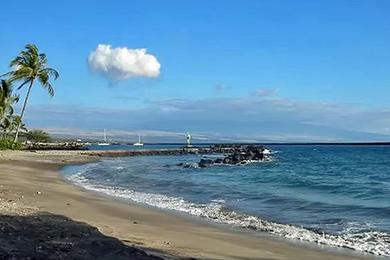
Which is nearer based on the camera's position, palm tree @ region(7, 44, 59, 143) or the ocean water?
the ocean water

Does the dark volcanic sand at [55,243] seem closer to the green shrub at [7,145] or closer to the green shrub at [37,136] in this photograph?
the green shrub at [7,145]

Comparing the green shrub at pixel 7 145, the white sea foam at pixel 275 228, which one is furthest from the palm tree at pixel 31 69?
the white sea foam at pixel 275 228

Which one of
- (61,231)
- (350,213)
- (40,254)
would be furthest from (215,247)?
(350,213)

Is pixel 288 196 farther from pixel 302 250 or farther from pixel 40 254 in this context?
pixel 40 254

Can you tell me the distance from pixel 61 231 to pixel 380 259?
5.87 meters

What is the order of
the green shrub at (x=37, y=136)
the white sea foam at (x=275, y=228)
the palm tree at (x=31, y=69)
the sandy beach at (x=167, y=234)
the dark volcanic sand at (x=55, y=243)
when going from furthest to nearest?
the green shrub at (x=37, y=136) → the palm tree at (x=31, y=69) → the white sea foam at (x=275, y=228) → the sandy beach at (x=167, y=234) → the dark volcanic sand at (x=55, y=243)

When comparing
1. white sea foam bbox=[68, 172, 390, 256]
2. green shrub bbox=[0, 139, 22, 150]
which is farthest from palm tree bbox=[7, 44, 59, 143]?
white sea foam bbox=[68, 172, 390, 256]

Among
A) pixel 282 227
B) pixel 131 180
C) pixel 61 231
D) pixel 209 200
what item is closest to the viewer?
pixel 61 231

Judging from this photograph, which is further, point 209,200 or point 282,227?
point 209,200

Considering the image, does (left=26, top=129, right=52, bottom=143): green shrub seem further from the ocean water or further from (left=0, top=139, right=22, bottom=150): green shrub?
the ocean water

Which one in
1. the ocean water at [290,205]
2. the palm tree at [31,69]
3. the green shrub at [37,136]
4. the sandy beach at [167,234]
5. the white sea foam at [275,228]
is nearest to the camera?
the sandy beach at [167,234]

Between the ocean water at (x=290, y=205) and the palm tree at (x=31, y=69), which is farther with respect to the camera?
the palm tree at (x=31, y=69)

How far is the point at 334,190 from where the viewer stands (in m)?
25.4

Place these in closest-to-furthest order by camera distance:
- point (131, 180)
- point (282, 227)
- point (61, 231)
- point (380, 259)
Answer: point (61, 231) → point (380, 259) → point (282, 227) → point (131, 180)
